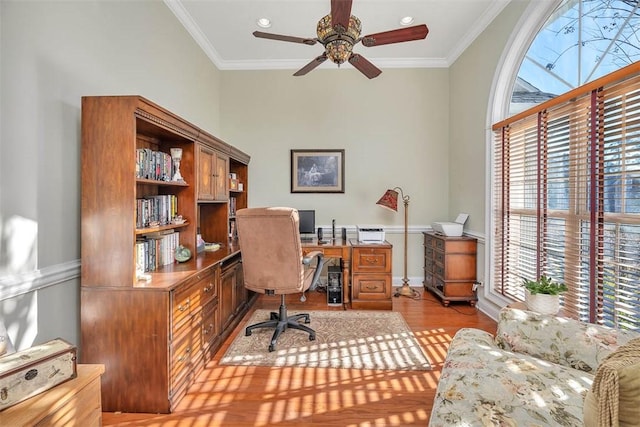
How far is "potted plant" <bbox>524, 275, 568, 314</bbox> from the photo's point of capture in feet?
5.56

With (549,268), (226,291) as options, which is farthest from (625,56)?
(226,291)

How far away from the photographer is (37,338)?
5.00 ft

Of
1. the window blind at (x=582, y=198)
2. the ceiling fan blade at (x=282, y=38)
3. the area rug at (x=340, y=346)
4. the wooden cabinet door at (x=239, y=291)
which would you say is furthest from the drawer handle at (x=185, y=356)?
the window blind at (x=582, y=198)

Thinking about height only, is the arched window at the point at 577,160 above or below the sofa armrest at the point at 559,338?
above

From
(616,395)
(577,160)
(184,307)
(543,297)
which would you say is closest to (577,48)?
(577,160)

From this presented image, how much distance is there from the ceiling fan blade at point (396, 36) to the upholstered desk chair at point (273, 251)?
1365 millimetres

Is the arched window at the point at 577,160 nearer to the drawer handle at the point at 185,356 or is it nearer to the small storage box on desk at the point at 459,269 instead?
the small storage box on desk at the point at 459,269

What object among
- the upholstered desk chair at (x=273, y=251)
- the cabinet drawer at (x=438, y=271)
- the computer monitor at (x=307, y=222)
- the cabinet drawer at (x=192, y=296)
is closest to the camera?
the cabinet drawer at (x=192, y=296)

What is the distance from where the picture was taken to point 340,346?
2.45 m

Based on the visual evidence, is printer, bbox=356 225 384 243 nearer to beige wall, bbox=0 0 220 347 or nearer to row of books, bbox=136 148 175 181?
row of books, bbox=136 148 175 181

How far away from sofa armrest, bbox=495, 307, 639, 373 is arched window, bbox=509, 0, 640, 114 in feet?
5.40

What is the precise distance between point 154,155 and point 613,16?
3259 millimetres

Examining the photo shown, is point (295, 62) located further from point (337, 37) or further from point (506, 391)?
point (506, 391)

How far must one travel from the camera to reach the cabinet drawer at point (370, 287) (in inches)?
129
